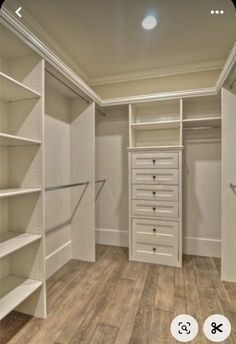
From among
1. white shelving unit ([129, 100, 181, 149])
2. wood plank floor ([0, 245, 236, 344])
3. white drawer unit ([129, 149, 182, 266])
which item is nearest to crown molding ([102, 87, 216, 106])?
white shelving unit ([129, 100, 181, 149])

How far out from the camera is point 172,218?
2.57 m

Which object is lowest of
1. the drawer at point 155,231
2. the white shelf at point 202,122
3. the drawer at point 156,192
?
the drawer at point 155,231

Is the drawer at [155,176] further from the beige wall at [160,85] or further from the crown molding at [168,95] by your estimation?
the beige wall at [160,85]

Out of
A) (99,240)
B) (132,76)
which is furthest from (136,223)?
(132,76)

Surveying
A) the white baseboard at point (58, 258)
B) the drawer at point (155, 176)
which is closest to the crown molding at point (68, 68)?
the drawer at point (155, 176)

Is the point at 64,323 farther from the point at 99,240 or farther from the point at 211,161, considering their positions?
A: the point at 211,161

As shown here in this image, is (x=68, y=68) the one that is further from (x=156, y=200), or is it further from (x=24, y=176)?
(x=156, y=200)

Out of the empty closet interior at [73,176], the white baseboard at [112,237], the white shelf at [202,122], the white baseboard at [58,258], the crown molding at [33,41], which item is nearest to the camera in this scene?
the crown molding at [33,41]

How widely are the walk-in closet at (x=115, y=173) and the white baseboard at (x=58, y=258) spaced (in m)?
0.02

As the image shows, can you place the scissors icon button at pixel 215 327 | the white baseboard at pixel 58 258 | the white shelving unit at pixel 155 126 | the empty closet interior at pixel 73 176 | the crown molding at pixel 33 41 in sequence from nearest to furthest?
the crown molding at pixel 33 41 < the scissors icon button at pixel 215 327 < the white baseboard at pixel 58 258 < the empty closet interior at pixel 73 176 < the white shelving unit at pixel 155 126

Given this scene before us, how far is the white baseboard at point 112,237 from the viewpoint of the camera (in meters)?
3.20

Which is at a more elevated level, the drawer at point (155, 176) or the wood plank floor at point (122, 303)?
the drawer at point (155, 176)

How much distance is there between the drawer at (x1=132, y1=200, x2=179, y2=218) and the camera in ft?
8.41

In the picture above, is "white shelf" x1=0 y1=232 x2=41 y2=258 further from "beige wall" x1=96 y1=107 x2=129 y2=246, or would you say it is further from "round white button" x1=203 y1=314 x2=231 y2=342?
"beige wall" x1=96 y1=107 x2=129 y2=246
